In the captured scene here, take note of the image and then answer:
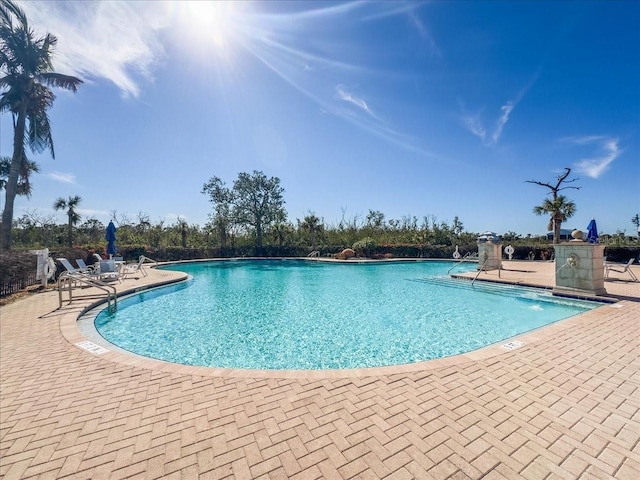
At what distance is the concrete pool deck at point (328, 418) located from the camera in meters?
1.77

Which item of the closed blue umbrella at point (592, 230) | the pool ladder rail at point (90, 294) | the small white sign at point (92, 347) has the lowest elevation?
the small white sign at point (92, 347)

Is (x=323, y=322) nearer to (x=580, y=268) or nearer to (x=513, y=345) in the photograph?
(x=513, y=345)

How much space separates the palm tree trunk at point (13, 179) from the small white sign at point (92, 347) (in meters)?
11.8

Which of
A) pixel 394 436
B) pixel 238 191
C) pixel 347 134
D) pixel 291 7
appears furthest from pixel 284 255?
pixel 394 436

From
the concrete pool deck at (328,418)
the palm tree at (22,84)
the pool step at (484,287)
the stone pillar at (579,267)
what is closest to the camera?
the concrete pool deck at (328,418)

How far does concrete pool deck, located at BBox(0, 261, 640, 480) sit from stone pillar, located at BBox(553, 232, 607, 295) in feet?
14.6

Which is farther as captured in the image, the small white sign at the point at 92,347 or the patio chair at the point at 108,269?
the patio chair at the point at 108,269

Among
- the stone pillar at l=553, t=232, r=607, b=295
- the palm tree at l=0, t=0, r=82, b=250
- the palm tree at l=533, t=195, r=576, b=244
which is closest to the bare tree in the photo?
the palm tree at l=533, t=195, r=576, b=244

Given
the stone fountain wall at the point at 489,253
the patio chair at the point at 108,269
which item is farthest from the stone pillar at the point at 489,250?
the patio chair at the point at 108,269

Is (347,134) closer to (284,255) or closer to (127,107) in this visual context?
(127,107)

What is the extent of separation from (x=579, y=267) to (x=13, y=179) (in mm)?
20624

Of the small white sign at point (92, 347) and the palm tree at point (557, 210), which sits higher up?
the palm tree at point (557, 210)

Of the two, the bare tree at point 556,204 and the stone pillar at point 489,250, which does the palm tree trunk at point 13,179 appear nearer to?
the stone pillar at point 489,250

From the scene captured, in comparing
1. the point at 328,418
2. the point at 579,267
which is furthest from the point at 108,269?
the point at 579,267
